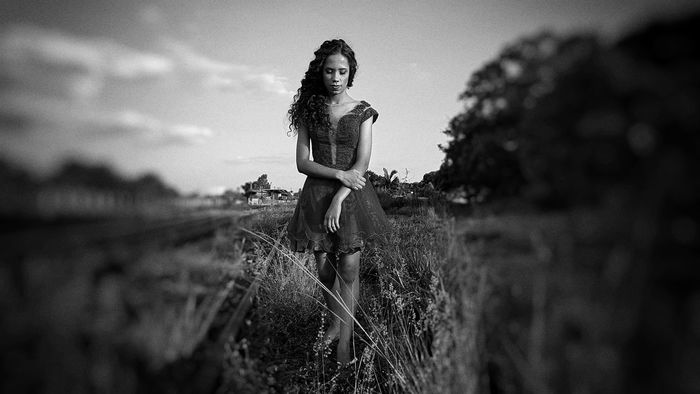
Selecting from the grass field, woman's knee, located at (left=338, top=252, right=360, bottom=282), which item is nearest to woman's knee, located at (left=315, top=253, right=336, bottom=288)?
woman's knee, located at (left=338, top=252, right=360, bottom=282)

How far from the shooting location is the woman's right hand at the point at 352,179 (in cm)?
284

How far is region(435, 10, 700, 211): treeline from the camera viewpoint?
1.99 feet

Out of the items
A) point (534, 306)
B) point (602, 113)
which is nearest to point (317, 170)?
point (534, 306)

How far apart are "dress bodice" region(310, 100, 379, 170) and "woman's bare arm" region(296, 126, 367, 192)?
91mm

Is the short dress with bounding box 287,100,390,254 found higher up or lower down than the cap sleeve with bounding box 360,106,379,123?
lower down

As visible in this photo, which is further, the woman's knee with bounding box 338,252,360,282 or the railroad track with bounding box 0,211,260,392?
the woman's knee with bounding box 338,252,360,282

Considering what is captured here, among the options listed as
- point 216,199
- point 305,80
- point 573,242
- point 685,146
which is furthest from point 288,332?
point 685,146

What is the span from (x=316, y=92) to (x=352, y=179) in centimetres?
87

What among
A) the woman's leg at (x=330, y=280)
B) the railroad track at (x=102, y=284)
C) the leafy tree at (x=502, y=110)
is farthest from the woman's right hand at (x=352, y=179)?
the railroad track at (x=102, y=284)

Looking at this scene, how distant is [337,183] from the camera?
301 centimetres

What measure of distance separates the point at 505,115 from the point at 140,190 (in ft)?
2.96

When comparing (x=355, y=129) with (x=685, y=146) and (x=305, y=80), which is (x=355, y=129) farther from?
(x=685, y=146)

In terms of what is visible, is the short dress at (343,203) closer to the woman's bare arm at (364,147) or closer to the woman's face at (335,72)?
the woman's bare arm at (364,147)

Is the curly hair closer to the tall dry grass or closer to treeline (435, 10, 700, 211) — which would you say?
the tall dry grass
